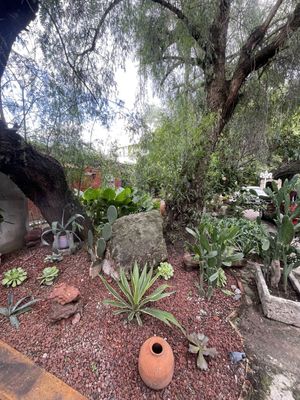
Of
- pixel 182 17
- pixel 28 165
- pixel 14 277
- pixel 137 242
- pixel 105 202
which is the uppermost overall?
pixel 182 17

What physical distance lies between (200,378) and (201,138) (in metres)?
2.21

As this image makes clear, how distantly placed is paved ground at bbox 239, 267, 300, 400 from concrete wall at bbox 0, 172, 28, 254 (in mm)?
2579

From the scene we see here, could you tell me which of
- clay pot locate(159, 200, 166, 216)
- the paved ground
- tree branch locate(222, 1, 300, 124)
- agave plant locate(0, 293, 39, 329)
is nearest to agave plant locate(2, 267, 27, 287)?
agave plant locate(0, 293, 39, 329)

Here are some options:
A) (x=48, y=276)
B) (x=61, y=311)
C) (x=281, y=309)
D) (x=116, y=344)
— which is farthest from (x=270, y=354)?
(x=48, y=276)

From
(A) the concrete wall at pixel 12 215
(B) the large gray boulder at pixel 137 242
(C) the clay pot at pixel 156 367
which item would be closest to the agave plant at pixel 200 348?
(C) the clay pot at pixel 156 367

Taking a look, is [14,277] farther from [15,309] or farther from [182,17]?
[182,17]

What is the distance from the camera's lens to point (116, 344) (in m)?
1.28

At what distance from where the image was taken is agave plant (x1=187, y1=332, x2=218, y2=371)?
121 centimetres

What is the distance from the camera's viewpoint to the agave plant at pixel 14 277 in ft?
5.83

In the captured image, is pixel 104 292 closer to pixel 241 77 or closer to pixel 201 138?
pixel 201 138

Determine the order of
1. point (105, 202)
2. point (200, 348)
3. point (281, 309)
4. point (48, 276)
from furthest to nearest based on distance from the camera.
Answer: point (105, 202) → point (48, 276) → point (281, 309) → point (200, 348)

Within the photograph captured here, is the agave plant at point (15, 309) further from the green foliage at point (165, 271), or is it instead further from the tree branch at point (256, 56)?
the tree branch at point (256, 56)

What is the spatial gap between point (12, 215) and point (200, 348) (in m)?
2.39

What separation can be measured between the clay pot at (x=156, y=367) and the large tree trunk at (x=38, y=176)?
4.93 ft
